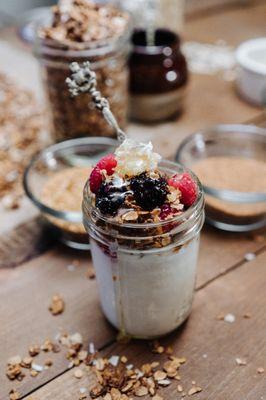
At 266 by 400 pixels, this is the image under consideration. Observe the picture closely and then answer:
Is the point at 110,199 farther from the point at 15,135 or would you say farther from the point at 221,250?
the point at 15,135

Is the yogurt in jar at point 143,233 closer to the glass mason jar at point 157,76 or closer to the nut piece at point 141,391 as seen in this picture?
the nut piece at point 141,391

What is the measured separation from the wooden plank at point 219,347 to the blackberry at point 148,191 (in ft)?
0.67

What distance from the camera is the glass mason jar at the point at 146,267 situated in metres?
0.56

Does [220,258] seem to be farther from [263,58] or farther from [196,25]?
[196,25]

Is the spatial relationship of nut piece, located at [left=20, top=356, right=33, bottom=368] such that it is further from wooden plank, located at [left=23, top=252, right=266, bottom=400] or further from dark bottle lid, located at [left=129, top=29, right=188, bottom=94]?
dark bottle lid, located at [left=129, top=29, right=188, bottom=94]

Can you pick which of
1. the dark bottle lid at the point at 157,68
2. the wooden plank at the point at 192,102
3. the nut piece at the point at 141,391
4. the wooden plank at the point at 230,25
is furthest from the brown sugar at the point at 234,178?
the wooden plank at the point at 230,25

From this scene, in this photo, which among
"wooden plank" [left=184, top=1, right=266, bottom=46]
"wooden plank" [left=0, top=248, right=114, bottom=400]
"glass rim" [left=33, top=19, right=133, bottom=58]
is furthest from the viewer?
"wooden plank" [left=184, top=1, right=266, bottom=46]

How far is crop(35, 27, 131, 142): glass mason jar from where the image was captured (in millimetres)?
875

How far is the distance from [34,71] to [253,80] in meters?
0.54

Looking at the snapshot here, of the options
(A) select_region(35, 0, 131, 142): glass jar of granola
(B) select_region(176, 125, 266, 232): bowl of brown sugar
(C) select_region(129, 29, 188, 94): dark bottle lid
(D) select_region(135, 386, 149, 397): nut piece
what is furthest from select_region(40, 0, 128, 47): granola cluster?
(D) select_region(135, 386, 149, 397): nut piece

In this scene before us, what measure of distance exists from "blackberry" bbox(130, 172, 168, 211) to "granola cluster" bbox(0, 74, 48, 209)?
0.38 m

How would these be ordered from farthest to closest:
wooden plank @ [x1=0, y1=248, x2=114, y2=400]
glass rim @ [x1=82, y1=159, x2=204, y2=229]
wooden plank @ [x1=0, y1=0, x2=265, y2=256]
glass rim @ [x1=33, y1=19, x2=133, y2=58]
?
wooden plank @ [x1=0, y1=0, x2=265, y2=256] < glass rim @ [x1=33, y1=19, x2=133, y2=58] < wooden plank @ [x1=0, y1=248, x2=114, y2=400] < glass rim @ [x1=82, y1=159, x2=204, y2=229]

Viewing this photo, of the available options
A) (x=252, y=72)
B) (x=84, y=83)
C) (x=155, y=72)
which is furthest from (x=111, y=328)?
(x=252, y=72)

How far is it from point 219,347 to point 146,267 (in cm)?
16
